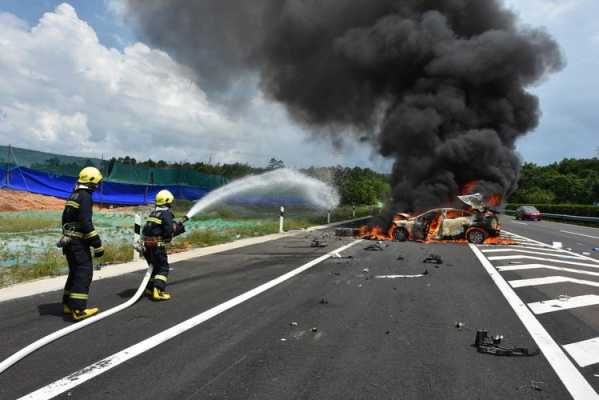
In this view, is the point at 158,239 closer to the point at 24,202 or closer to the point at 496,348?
the point at 496,348

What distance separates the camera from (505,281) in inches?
326

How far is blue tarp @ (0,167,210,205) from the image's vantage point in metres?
22.1

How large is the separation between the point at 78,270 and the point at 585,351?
17.6ft

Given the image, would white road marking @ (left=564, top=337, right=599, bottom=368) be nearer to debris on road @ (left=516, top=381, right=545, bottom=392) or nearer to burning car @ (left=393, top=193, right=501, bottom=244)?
debris on road @ (left=516, top=381, right=545, bottom=392)

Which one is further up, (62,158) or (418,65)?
(418,65)

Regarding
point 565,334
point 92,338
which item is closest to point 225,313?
point 92,338

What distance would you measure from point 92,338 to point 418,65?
23.0 meters

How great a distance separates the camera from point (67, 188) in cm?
2367

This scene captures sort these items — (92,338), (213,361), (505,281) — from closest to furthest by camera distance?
(213,361) < (92,338) < (505,281)

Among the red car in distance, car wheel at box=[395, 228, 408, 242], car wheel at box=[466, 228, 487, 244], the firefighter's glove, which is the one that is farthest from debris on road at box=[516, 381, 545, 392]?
the red car in distance

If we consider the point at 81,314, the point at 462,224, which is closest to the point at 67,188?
the point at 462,224

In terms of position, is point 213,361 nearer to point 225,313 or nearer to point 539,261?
point 225,313

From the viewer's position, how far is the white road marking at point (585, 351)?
4180 mm

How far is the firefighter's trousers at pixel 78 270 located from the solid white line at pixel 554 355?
478cm
